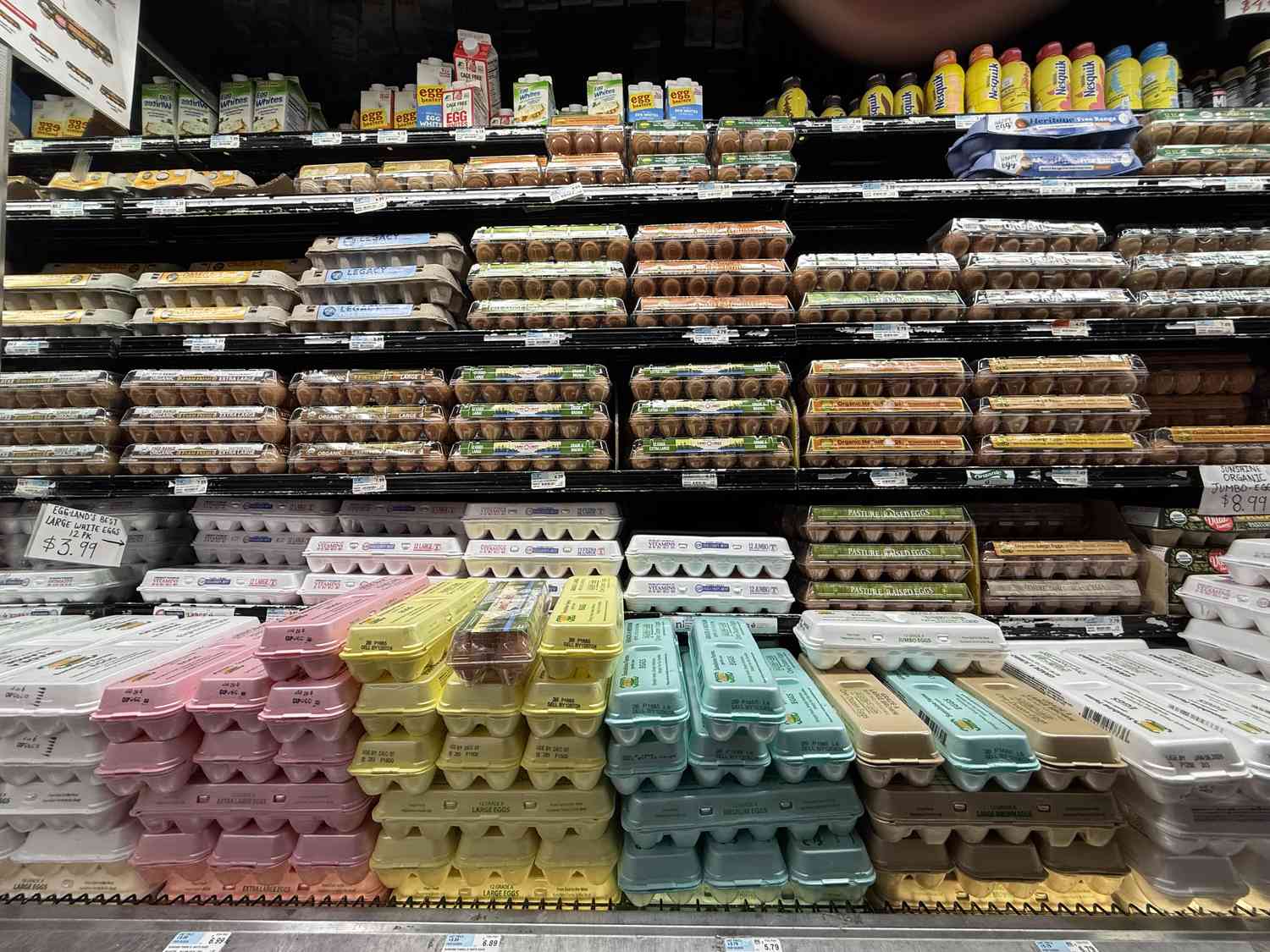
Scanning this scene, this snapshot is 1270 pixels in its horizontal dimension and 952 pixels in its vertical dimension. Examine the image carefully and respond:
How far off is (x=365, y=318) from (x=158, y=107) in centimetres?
157

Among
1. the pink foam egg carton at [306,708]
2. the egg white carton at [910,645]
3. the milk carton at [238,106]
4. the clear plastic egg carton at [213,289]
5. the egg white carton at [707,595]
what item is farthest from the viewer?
the milk carton at [238,106]

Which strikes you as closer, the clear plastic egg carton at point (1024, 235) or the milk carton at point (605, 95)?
the clear plastic egg carton at point (1024, 235)

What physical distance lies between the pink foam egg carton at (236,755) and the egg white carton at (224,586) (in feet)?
2.48

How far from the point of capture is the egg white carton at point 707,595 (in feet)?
5.94

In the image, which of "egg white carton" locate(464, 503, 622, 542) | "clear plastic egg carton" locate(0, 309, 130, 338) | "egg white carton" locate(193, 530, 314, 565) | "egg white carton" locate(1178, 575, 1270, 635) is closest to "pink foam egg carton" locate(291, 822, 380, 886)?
"egg white carton" locate(464, 503, 622, 542)

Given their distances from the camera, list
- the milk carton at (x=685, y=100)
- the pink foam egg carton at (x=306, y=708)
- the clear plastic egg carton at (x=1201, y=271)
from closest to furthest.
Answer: the pink foam egg carton at (x=306, y=708) < the clear plastic egg carton at (x=1201, y=271) < the milk carton at (x=685, y=100)

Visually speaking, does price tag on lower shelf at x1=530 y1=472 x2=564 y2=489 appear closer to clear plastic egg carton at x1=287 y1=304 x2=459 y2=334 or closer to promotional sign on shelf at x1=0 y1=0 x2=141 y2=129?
clear plastic egg carton at x1=287 y1=304 x2=459 y2=334

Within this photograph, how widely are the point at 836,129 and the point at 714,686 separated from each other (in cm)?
219

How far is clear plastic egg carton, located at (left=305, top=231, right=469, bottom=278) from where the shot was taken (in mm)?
2057

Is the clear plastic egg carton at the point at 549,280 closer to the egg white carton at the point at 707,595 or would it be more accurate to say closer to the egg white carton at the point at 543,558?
the egg white carton at the point at 543,558

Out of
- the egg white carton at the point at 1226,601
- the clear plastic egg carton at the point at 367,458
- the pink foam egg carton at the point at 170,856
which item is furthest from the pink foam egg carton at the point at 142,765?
the egg white carton at the point at 1226,601

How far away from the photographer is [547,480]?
189 cm

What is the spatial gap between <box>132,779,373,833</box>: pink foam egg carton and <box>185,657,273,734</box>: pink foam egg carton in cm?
16

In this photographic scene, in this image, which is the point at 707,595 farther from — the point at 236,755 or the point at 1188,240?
the point at 1188,240
